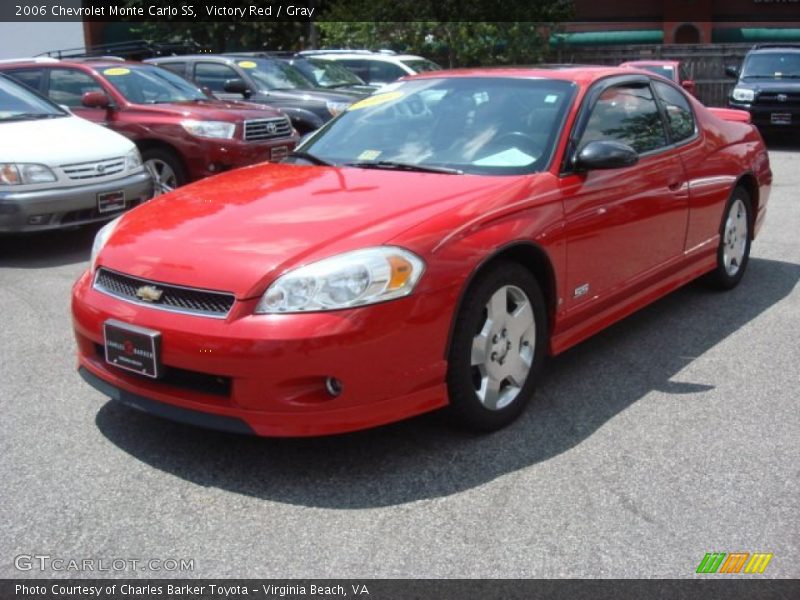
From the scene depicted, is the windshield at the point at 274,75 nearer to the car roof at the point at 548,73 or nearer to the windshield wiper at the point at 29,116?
the windshield wiper at the point at 29,116

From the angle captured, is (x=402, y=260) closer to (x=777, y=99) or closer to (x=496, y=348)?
(x=496, y=348)

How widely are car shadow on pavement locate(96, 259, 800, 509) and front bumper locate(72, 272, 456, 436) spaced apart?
9.7 inches

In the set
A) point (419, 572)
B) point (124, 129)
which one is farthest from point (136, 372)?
point (124, 129)

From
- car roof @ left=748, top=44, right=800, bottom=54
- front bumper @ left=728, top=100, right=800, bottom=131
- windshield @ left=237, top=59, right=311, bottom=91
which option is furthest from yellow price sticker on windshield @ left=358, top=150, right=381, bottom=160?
car roof @ left=748, top=44, right=800, bottom=54

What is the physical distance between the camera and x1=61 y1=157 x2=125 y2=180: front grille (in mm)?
7879

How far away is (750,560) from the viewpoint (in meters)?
A: 3.16

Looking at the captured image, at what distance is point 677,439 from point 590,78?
6.70 ft

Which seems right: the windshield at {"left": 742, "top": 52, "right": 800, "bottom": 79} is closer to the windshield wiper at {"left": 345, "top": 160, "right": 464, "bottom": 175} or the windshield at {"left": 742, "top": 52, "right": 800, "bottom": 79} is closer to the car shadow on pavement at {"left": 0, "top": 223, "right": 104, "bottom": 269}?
the car shadow on pavement at {"left": 0, "top": 223, "right": 104, "bottom": 269}

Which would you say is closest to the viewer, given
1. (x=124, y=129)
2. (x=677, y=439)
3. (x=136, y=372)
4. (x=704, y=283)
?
(x=136, y=372)

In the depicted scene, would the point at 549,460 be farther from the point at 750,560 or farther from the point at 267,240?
the point at 267,240

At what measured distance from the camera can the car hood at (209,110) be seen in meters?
9.70

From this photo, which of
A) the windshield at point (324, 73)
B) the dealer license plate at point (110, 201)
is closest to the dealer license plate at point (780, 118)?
the windshield at point (324, 73)

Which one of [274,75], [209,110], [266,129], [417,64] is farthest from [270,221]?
[417,64]

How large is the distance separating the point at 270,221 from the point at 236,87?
346 inches
